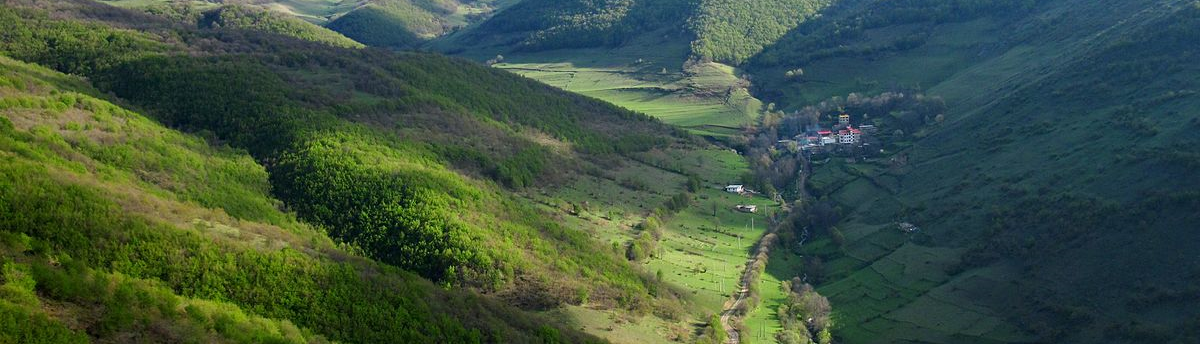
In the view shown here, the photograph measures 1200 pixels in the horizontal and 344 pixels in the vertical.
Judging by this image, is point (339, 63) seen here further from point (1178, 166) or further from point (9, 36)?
point (1178, 166)

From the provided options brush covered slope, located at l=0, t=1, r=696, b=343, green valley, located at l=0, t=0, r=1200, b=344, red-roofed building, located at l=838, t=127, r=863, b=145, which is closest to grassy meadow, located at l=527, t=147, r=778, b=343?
green valley, located at l=0, t=0, r=1200, b=344

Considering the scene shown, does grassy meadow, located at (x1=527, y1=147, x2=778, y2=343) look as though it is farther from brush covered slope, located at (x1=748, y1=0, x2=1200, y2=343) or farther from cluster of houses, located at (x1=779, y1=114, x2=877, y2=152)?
cluster of houses, located at (x1=779, y1=114, x2=877, y2=152)

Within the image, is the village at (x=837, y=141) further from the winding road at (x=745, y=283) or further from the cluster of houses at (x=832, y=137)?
the winding road at (x=745, y=283)

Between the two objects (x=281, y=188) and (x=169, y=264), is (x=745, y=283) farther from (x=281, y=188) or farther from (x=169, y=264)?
(x=169, y=264)

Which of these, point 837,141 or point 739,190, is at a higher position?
point 837,141

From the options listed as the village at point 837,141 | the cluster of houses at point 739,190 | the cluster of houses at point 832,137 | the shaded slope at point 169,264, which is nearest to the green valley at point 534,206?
the shaded slope at point 169,264

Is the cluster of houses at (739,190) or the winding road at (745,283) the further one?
the cluster of houses at (739,190)

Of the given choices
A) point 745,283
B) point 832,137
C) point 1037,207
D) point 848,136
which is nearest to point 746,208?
point 745,283
